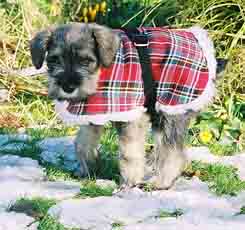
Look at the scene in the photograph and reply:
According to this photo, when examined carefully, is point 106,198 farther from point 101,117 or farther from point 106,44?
point 106,44

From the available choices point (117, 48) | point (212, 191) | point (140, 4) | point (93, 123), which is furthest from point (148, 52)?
point (140, 4)

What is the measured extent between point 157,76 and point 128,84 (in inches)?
9.9

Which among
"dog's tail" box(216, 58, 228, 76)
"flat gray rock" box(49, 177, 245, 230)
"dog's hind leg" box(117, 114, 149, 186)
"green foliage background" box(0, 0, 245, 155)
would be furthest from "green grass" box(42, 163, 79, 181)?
"green foliage background" box(0, 0, 245, 155)

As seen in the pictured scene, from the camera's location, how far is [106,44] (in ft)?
17.5

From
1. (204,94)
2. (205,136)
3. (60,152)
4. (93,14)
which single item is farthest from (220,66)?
(93,14)

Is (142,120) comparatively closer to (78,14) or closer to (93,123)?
(93,123)

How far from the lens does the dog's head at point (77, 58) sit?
5.29 metres

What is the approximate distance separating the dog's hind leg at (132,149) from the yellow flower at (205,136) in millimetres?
1692

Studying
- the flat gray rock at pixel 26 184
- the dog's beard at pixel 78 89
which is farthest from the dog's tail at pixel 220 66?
the flat gray rock at pixel 26 184

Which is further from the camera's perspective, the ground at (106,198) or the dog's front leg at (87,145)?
the dog's front leg at (87,145)

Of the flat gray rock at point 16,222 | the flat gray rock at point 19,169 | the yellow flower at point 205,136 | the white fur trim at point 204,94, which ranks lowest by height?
the yellow flower at point 205,136

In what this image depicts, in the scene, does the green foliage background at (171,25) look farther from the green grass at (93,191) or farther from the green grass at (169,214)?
the green grass at (169,214)

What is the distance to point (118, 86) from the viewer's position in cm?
542

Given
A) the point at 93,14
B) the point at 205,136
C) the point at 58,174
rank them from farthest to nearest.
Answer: the point at 93,14, the point at 205,136, the point at 58,174
